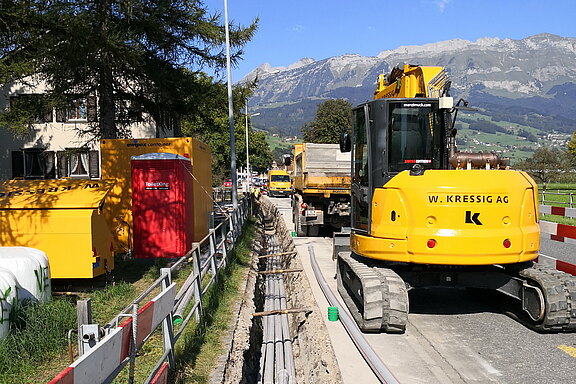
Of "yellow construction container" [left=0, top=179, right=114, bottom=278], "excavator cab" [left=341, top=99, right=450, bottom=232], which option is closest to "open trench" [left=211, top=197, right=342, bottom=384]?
"excavator cab" [left=341, top=99, right=450, bottom=232]

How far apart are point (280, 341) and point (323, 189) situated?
7655 millimetres

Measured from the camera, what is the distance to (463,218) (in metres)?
6.94

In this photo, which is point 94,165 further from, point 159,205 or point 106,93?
point 159,205

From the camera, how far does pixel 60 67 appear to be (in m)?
13.3

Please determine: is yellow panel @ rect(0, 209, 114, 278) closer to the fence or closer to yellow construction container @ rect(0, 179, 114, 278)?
yellow construction container @ rect(0, 179, 114, 278)

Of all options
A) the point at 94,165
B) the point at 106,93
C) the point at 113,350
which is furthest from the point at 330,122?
the point at 113,350

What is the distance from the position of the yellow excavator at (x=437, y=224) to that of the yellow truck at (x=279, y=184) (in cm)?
4205

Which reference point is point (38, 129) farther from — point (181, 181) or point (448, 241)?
point (448, 241)

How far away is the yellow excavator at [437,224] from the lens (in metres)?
6.93

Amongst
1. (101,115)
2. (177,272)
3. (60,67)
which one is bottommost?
(177,272)

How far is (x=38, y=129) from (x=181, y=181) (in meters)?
19.4

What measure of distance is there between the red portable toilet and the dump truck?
5.57 meters

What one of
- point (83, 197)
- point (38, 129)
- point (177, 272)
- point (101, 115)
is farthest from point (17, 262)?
point (38, 129)

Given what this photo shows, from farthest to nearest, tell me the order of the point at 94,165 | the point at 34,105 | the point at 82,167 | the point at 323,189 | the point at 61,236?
the point at 82,167 < the point at 94,165 < the point at 323,189 < the point at 34,105 < the point at 61,236
